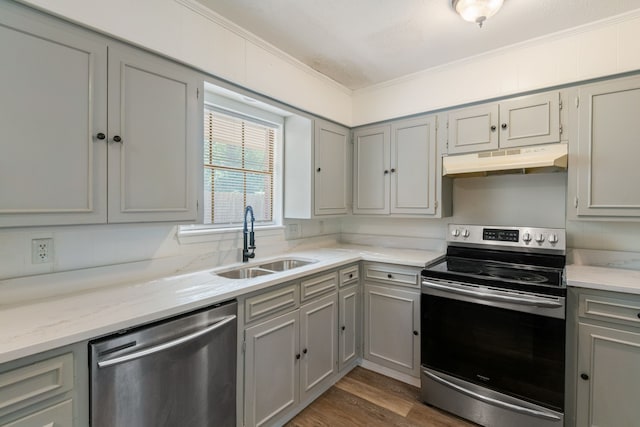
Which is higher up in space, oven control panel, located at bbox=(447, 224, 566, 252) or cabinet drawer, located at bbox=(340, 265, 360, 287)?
oven control panel, located at bbox=(447, 224, 566, 252)

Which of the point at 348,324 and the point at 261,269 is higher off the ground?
the point at 261,269

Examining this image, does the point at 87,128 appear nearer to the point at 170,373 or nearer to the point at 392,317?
the point at 170,373

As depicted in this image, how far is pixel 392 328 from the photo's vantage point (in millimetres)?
2387

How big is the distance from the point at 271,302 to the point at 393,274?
3.49 ft

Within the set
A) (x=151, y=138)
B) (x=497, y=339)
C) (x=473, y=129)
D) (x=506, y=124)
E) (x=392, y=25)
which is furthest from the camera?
(x=473, y=129)

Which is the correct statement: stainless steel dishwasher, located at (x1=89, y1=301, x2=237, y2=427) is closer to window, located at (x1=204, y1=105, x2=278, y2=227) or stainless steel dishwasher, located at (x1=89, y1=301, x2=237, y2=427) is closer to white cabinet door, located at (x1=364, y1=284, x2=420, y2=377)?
window, located at (x1=204, y1=105, x2=278, y2=227)

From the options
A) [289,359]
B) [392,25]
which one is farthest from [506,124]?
[289,359]

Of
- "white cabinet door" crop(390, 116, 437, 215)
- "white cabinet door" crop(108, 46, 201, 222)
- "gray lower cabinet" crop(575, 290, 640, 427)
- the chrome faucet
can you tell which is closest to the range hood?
"white cabinet door" crop(390, 116, 437, 215)

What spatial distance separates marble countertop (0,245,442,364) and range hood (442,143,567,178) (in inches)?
55.7

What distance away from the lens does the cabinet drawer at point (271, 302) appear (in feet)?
5.35

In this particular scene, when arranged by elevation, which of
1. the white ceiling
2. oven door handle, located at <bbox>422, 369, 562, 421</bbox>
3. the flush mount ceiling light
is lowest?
oven door handle, located at <bbox>422, 369, 562, 421</bbox>

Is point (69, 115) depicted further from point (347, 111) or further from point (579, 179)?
point (579, 179)

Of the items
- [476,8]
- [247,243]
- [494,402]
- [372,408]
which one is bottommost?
[372,408]

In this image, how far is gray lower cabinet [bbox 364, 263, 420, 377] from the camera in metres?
2.28
